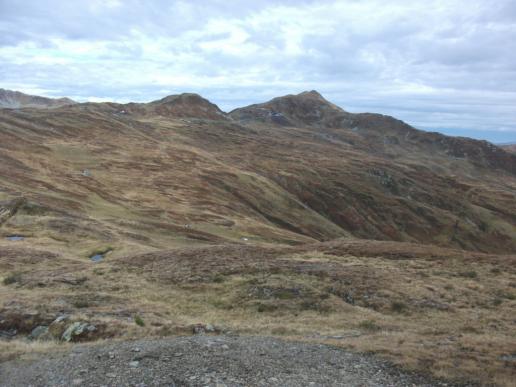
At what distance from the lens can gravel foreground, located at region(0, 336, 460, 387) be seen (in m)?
15.7

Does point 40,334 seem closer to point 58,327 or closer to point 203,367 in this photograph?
point 58,327

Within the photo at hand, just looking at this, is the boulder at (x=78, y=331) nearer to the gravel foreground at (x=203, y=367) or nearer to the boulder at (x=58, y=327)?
the boulder at (x=58, y=327)

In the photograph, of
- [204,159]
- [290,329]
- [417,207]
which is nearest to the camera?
[290,329]

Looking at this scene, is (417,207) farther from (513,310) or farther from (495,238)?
(513,310)

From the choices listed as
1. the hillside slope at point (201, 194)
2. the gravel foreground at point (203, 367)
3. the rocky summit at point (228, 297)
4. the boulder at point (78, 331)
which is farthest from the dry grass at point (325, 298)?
the hillside slope at point (201, 194)

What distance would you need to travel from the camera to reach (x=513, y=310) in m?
26.6

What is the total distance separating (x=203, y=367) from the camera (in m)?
16.5

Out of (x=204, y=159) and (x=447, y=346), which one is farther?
(x=204, y=159)

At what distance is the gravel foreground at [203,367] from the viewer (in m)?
15.7

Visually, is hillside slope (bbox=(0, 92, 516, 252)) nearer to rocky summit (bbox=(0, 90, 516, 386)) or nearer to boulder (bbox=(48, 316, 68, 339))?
rocky summit (bbox=(0, 90, 516, 386))

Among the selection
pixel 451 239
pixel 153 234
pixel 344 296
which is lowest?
pixel 451 239

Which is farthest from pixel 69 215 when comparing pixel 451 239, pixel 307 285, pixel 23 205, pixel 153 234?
pixel 451 239

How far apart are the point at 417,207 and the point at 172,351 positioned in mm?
169534

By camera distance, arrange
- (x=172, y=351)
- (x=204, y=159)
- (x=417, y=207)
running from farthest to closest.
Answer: (x=417, y=207) → (x=204, y=159) → (x=172, y=351)
